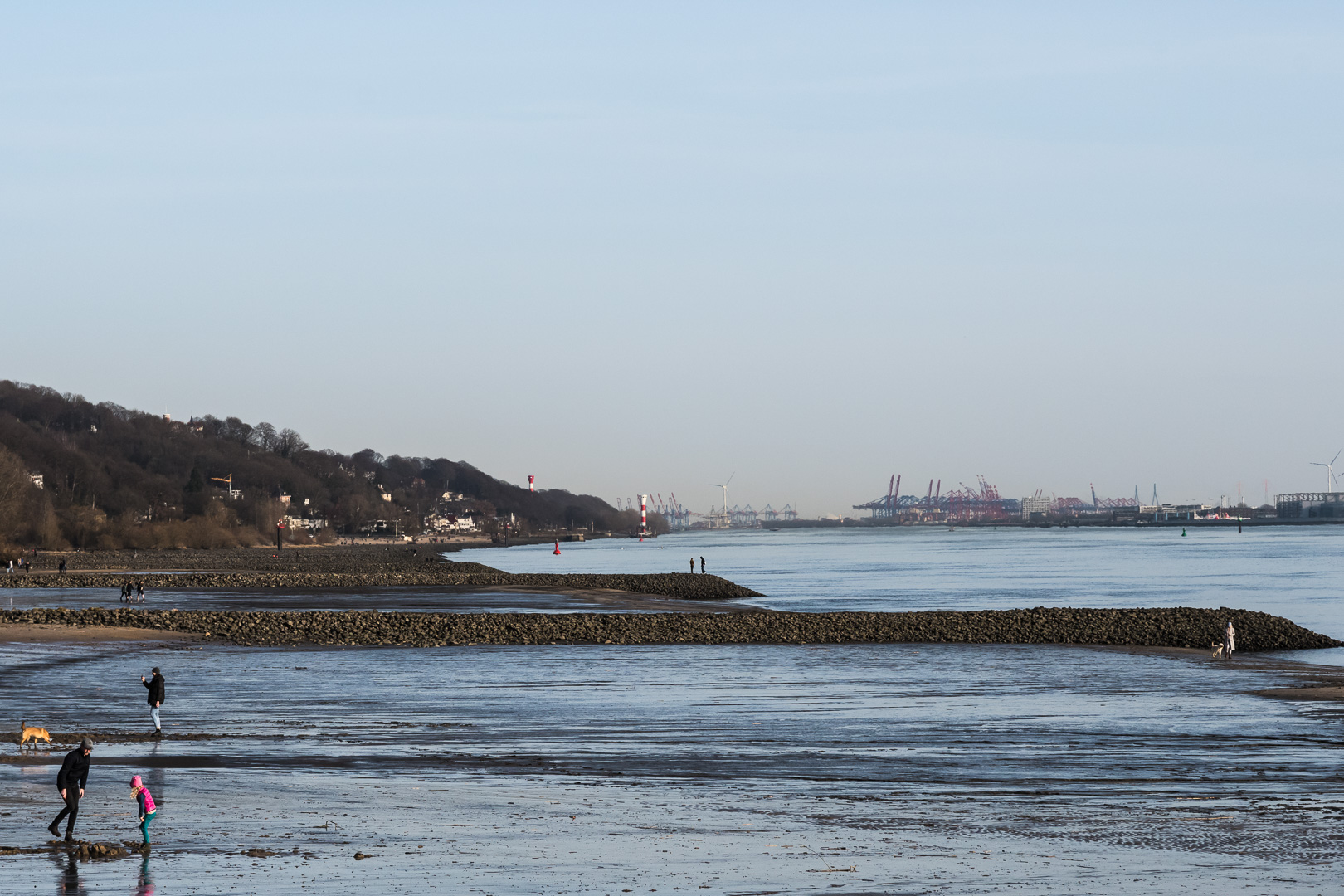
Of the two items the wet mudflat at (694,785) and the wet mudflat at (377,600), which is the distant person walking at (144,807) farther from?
the wet mudflat at (377,600)

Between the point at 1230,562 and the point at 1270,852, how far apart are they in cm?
15685

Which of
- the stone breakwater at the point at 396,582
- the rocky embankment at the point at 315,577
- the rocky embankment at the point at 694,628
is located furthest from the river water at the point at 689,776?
the rocky embankment at the point at 315,577

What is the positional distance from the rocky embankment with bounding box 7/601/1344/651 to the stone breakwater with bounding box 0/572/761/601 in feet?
90.1

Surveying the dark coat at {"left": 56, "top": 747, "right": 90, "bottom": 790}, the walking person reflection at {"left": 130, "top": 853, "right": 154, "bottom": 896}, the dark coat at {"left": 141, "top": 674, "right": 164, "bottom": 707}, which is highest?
the dark coat at {"left": 56, "top": 747, "right": 90, "bottom": 790}

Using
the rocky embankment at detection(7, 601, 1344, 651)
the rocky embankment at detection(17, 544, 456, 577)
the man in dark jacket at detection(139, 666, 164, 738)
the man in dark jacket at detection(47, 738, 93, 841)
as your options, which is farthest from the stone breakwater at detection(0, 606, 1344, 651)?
the rocky embankment at detection(17, 544, 456, 577)

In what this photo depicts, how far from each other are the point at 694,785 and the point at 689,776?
849 mm

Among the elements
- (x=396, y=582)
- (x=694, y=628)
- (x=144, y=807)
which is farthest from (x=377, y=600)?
(x=144, y=807)

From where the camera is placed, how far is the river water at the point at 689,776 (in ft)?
48.9

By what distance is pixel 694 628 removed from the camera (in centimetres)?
5728

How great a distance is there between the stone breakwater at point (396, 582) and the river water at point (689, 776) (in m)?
45.7

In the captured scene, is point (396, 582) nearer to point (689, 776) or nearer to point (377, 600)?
point (377, 600)

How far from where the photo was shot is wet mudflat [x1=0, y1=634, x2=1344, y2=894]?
14859 millimetres

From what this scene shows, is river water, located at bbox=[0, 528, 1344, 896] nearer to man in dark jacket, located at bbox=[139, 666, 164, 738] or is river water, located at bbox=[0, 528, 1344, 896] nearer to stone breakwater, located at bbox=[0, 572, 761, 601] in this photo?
man in dark jacket, located at bbox=[139, 666, 164, 738]

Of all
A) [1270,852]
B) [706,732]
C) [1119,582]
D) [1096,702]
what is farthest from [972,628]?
[1119,582]
